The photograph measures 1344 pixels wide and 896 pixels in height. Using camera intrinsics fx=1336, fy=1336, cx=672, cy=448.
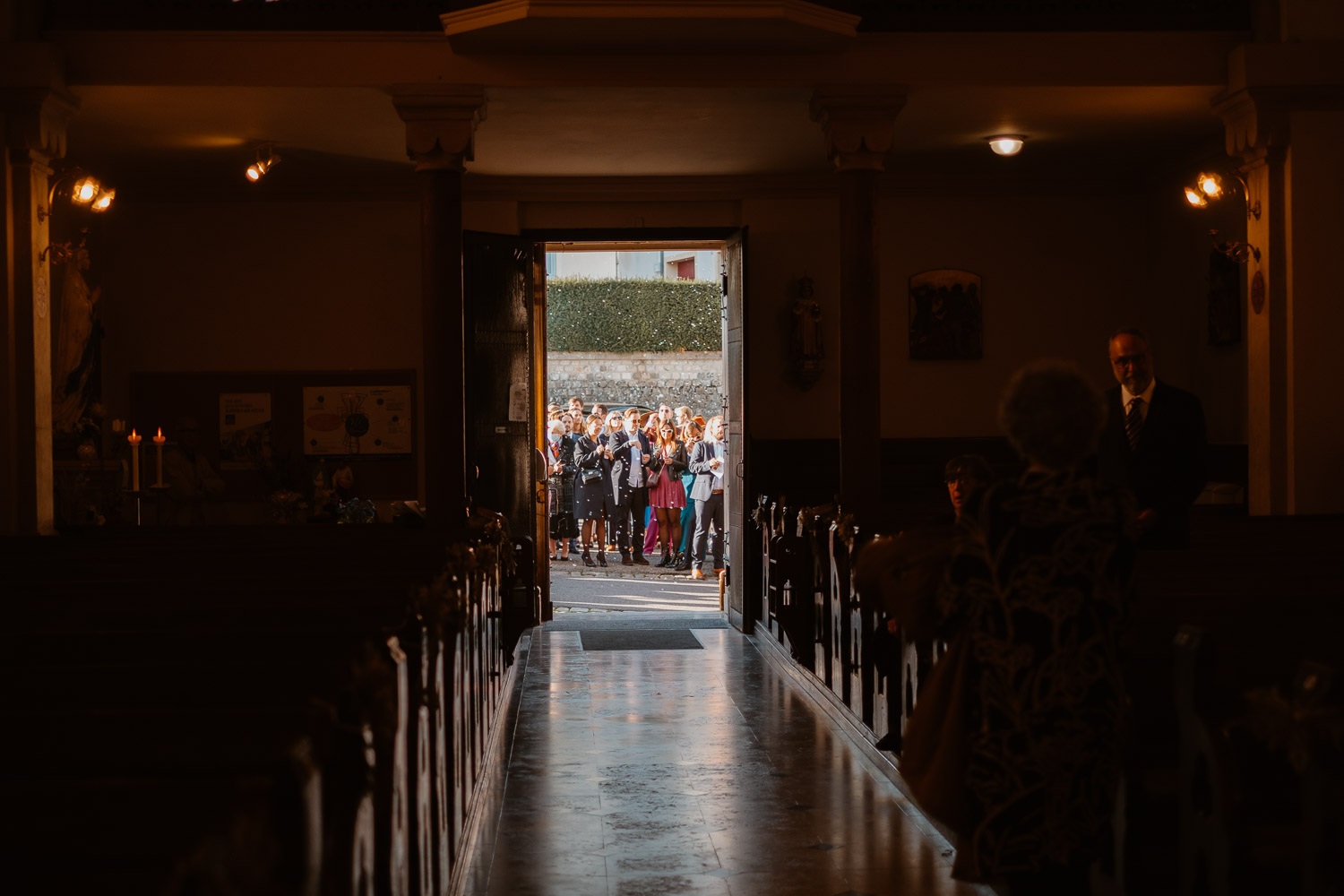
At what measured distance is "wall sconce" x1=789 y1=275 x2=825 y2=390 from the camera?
36.2 ft

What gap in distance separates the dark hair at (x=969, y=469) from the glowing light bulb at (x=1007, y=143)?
4.89 meters

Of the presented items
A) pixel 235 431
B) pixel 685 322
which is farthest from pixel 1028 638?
pixel 685 322

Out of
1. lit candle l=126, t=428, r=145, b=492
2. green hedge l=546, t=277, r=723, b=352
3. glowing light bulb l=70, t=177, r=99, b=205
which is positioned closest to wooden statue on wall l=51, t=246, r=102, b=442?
lit candle l=126, t=428, r=145, b=492

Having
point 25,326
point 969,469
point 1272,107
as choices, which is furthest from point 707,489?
point 969,469

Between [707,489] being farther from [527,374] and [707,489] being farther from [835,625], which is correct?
[835,625]

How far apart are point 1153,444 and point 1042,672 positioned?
2.12m

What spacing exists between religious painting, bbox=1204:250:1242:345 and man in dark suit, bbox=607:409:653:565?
22.0 feet

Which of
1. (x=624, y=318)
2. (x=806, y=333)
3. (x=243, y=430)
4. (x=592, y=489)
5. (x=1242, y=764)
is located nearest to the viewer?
(x=1242, y=764)

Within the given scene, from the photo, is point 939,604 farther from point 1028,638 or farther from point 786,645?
point 786,645

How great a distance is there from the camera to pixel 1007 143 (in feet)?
31.8

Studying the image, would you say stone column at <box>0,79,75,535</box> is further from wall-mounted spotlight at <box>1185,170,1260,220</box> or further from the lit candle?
wall-mounted spotlight at <box>1185,170,1260,220</box>

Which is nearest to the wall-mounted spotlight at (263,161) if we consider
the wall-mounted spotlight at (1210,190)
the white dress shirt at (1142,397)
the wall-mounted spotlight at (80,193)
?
the wall-mounted spotlight at (80,193)

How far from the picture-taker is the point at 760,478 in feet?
36.9

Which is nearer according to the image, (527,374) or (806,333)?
(527,374)
